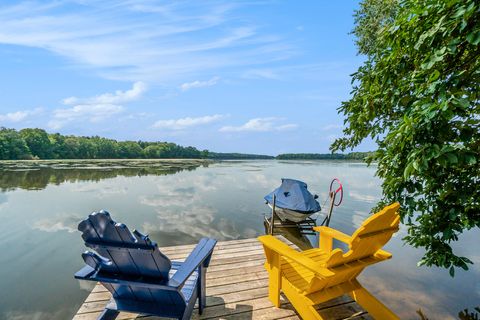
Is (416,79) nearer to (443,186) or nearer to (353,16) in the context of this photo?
(443,186)

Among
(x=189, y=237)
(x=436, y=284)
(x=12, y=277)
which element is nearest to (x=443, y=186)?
(x=436, y=284)

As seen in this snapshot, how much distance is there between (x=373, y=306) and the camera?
2.76 m

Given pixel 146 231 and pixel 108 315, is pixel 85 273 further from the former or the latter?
pixel 146 231

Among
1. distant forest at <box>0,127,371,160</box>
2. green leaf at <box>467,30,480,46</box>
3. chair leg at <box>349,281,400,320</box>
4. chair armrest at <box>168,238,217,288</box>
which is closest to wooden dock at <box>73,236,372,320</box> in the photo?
chair leg at <box>349,281,400,320</box>

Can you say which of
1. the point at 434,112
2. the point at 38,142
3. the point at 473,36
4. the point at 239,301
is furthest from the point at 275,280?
the point at 38,142

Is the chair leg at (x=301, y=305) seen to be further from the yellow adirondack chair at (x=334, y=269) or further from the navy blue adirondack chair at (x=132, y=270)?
the navy blue adirondack chair at (x=132, y=270)

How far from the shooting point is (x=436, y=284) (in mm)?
6191

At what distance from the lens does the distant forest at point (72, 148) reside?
5162cm

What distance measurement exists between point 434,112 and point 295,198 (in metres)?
8.38

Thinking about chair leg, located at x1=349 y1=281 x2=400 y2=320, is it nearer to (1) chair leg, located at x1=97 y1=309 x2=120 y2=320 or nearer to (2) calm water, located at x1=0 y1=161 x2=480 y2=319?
(1) chair leg, located at x1=97 y1=309 x2=120 y2=320

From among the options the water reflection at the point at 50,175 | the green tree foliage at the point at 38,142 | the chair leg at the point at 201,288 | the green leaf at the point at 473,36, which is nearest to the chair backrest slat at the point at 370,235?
the chair leg at the point at 201,288

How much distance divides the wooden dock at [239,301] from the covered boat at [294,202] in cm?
563

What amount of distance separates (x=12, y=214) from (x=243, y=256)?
38.2ft

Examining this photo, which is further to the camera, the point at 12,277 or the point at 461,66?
the point at 12,277
